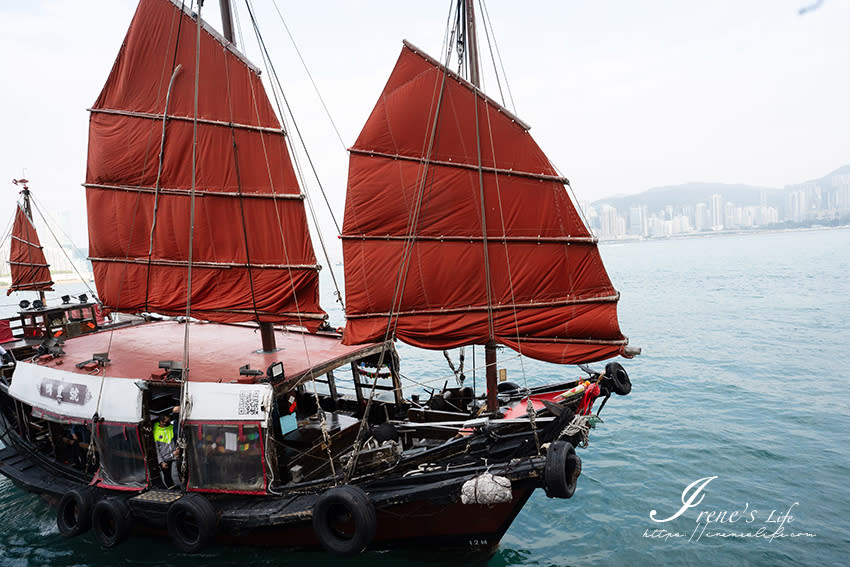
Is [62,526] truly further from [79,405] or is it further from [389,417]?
[389,417]

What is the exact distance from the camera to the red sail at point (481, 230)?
29.9 ft

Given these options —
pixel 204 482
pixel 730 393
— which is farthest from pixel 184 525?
pixel 730 393

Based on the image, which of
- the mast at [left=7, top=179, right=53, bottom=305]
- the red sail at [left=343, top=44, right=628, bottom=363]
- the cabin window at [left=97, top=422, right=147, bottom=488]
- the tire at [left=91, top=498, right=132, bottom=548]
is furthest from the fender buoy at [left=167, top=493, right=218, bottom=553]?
the mast at [left=7, top=179, right=53, bottom=305]

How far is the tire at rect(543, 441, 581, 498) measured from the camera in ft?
19.9

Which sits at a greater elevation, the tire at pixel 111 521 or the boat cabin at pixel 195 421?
the boat cabin at pixel 195 421

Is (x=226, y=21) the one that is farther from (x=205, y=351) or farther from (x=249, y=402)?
(x=249, y=402)

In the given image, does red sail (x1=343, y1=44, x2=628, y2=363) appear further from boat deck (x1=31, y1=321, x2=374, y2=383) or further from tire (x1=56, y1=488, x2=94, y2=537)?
tire (x1=56, y1=488, x2=94, y2=537)

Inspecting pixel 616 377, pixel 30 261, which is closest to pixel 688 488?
pixel 616 377

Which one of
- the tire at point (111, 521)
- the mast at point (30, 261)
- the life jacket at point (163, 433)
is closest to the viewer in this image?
the tire at point (111, 521)

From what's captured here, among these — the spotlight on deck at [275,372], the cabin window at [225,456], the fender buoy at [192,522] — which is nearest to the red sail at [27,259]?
the cabin window at [225,456]

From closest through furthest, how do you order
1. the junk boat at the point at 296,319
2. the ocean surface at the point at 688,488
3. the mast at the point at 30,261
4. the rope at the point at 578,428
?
the rope at the point at 578,428 < the junk boat at the point at 296,319 < the ocean surface at the point at 688,488 < the mast at the point at 30,261

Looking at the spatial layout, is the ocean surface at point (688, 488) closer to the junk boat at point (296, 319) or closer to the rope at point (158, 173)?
the junk boat at point (296, 319)

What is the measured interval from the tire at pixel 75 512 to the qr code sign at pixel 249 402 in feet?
11.9

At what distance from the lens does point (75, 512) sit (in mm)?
8719
